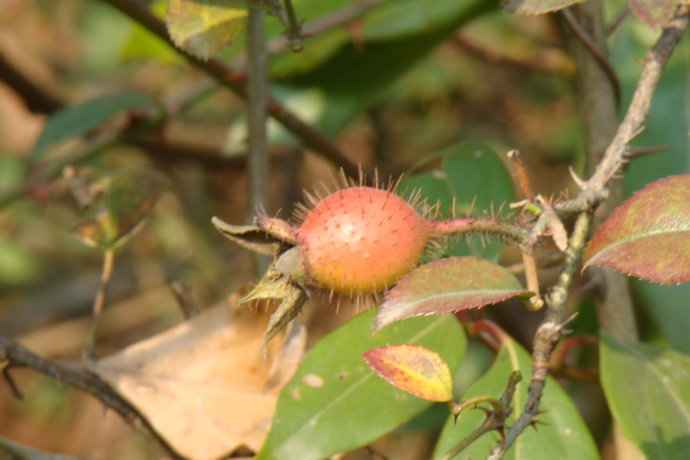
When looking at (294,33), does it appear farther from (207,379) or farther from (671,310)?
(671,310)

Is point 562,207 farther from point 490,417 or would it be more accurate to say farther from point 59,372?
point 59,372

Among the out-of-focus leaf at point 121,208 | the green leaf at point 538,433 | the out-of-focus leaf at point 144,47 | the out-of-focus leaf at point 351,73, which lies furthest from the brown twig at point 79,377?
the out-of-focus leaf at point 144,47

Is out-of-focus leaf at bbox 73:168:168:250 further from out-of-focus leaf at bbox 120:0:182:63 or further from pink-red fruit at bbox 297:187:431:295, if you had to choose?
out-of-focus leaf at bbox 120:0:182:63

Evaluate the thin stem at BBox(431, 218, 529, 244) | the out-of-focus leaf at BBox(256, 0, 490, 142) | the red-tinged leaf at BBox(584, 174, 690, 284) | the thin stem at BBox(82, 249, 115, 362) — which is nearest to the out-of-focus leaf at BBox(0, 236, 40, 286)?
the out-of-focus leaf at BBox(256, 0, 490, 142)

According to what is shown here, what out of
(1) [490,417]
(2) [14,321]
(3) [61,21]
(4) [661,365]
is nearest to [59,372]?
(1) [490,417]

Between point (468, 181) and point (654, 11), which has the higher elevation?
point (654, 11)

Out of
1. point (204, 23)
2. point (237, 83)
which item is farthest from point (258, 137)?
point (204, 23)
